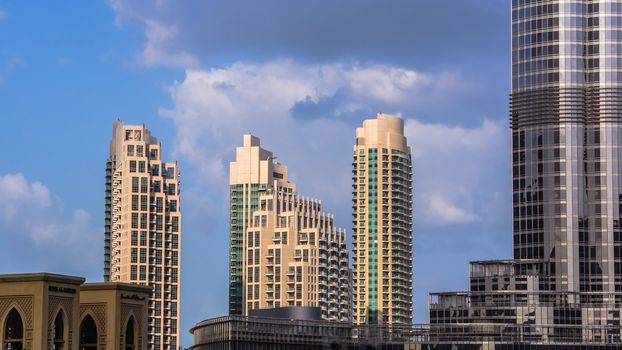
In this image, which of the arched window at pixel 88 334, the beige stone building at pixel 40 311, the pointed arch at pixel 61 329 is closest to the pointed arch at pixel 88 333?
the arched window at pixel 88 334

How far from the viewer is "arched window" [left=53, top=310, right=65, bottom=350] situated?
186 meters

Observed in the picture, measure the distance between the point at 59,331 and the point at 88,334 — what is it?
12216 millimetres

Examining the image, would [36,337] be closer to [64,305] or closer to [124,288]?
[64,305]

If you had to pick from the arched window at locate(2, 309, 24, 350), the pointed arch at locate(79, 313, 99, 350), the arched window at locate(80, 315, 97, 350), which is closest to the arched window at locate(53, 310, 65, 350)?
the arched window at locate(2, 309, 24, 350)

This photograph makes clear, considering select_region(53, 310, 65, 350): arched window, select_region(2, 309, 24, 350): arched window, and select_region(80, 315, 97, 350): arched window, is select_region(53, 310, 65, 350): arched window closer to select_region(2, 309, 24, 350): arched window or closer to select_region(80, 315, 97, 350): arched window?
select_region(2, 309, 24, 350): arched window

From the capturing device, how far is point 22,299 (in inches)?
7259

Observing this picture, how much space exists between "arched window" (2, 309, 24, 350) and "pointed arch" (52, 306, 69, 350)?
3936mm

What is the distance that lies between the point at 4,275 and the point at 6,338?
727cm

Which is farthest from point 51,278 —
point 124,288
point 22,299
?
point 124,288

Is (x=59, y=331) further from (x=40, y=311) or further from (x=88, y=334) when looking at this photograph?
(x=88, y=334)

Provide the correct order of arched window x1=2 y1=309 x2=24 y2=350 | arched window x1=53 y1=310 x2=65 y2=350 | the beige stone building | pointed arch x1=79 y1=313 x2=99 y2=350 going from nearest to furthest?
the beige stone building < arched window x1=2 y1=309 x2=24 y2=350 < arched window x1=53 y1=310 x2=65 y2=350 < pointed arch x1=79 y1=313 x2=99 y2=350

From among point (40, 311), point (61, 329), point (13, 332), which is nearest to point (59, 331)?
point (61, 329)

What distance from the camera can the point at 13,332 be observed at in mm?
185375

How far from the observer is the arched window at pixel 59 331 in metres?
186
